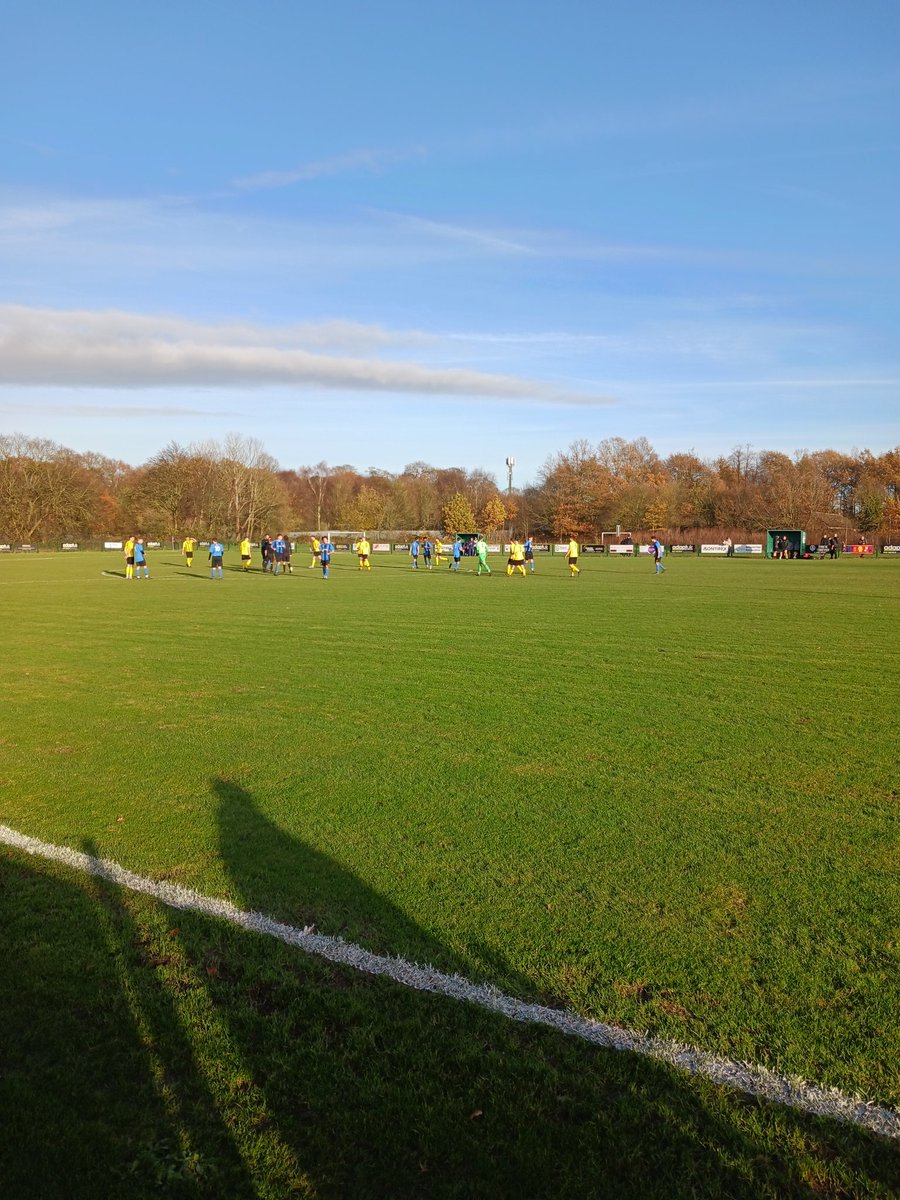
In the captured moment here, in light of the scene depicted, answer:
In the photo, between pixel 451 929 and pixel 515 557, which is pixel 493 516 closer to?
pixel 515 557

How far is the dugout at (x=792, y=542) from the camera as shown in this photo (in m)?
67.3

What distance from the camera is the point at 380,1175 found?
2.64 m

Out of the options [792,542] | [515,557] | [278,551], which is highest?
[792,542]

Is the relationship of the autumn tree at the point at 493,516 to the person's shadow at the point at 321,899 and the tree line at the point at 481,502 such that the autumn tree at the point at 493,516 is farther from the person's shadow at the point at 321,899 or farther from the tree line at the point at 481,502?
the person's shadow at the point at 321,899

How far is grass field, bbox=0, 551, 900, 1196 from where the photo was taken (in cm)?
275

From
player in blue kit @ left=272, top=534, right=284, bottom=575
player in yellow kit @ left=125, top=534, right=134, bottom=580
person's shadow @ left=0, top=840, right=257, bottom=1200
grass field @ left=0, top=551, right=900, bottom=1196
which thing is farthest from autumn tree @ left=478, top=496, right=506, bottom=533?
person's shadow @ left=0, top=840, right=257, bottom=1200

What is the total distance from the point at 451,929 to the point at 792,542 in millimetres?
71310

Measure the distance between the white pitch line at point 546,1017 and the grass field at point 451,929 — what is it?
0.25 ft

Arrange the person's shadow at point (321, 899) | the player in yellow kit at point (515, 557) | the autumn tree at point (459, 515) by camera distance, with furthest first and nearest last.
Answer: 1. the autumn tree at point (459, 515)
2. the player in yellow kit at point (515, 557)
3. the person's shadow at point (321, 899)

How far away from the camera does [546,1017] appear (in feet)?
11.2

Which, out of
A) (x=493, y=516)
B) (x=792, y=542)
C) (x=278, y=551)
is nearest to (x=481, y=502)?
(x=493, y=516)

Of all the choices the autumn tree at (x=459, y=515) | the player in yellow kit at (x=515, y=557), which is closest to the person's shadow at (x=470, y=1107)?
the player in yellow kit at (x=515, y=557)

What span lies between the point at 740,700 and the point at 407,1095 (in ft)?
24.4

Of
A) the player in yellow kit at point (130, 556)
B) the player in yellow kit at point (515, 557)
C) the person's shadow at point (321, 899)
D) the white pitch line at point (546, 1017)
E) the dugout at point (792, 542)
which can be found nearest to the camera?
the white pitch line at point (546, 1017)
